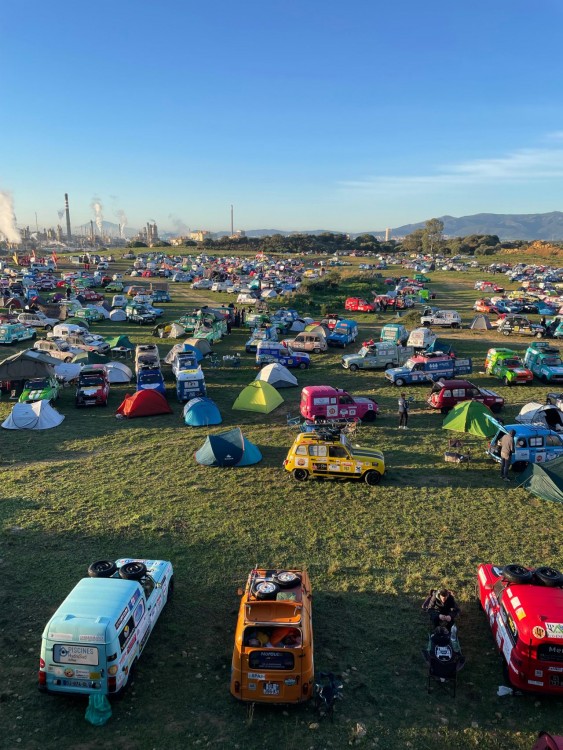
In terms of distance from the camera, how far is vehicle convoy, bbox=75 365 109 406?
2203 centimetres

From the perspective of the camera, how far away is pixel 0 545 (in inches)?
448

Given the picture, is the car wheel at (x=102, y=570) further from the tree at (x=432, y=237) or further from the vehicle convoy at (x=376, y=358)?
the tree at (x=432, y=237)

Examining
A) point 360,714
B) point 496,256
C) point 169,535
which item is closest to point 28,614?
point 169,535

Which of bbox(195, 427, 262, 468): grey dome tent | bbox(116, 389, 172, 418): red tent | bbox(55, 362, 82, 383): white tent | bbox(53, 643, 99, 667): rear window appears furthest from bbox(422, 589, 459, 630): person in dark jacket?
bbox(55, 362, 82, 383): white tent

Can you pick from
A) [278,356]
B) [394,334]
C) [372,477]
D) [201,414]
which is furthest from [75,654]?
[394,334]

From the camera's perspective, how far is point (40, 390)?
72.7ft

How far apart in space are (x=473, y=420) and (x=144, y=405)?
12.8 meters

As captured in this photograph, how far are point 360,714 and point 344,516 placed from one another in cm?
568

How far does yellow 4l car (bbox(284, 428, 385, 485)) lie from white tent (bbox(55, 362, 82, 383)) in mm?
15295

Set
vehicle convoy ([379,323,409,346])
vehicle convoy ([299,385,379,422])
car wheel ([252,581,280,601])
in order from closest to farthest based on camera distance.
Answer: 1. car wheel ([252,581,280,601])
2. vehicle convoy ([299,385,379,422])
3. vehicle convoy ([379,323,409,346])

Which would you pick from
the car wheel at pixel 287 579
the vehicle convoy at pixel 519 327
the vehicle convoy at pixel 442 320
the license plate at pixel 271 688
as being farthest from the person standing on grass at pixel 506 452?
the vehicle convoy at pixel 442 320

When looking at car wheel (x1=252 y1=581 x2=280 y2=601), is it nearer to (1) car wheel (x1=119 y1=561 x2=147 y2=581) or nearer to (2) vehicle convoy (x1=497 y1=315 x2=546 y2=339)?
(1) car wheel (x1=119 y1=561 x2=147 y2=581)

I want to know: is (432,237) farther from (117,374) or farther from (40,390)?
(40,390)

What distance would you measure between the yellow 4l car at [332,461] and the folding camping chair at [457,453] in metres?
2.71
